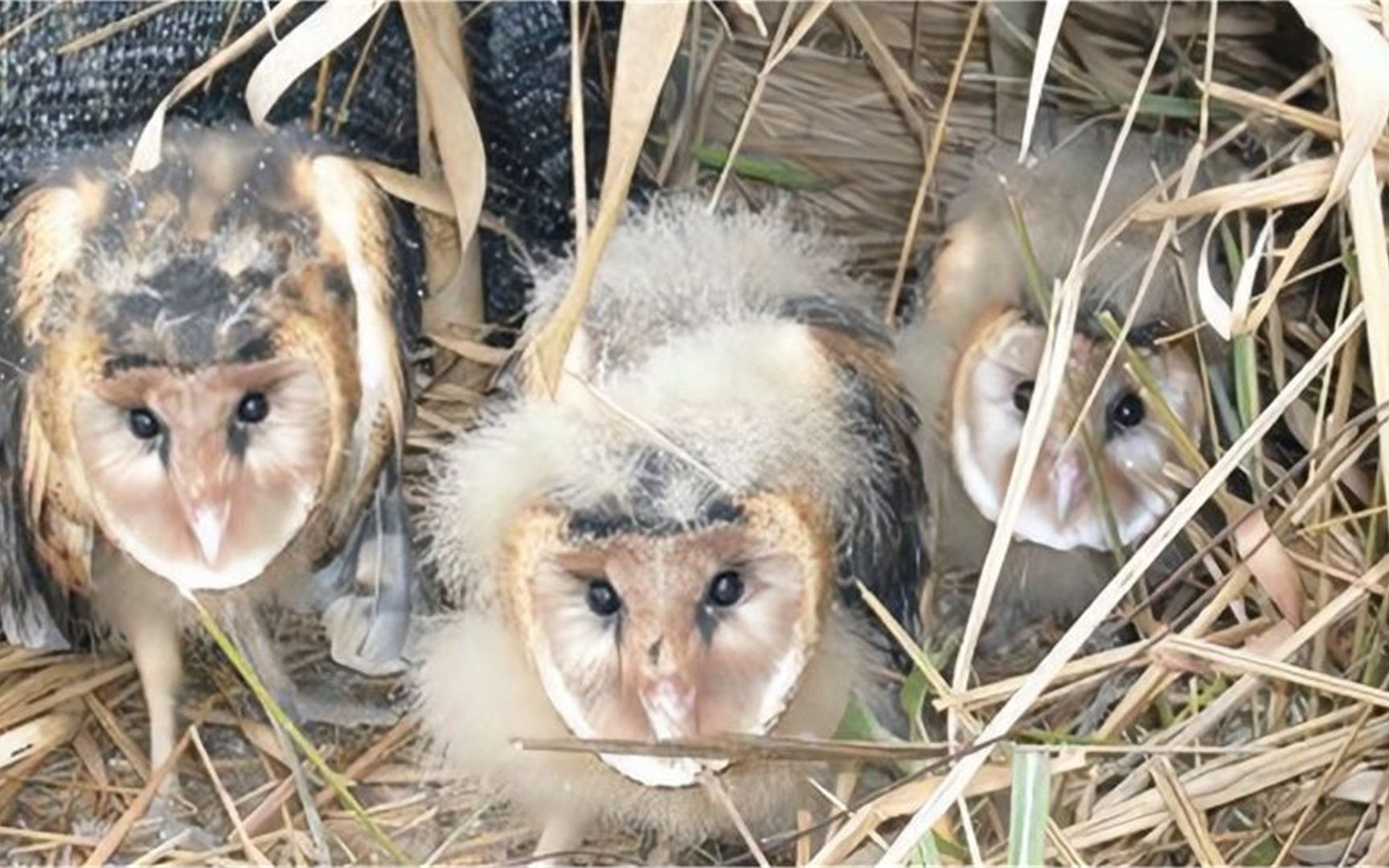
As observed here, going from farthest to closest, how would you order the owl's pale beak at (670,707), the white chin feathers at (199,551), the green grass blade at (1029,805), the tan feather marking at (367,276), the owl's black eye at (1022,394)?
the owl's black eye at (1022,394) → the tan feather marking at (367,276) → the white chin feathers at (199,551) → the owl's pale beak at (670,707) → the green grass blade at (1029,805)

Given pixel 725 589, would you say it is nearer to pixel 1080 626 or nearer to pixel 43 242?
pixel 1080 626

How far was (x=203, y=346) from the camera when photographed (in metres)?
1.92

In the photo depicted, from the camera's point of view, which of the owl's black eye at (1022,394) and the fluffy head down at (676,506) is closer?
the fluffy head down at (676,506)

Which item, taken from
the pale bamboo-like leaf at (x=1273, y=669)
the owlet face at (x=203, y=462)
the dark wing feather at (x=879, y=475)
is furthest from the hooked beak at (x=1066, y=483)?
the owlet face at (x=203, y=462)

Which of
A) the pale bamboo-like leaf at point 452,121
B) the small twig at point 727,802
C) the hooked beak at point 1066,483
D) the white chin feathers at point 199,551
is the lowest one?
the small twig at point 727,802

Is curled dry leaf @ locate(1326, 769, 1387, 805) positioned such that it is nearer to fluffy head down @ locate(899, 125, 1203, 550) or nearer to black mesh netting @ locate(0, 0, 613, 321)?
fluffy head down @ locate(899, 125, 1203, 550)

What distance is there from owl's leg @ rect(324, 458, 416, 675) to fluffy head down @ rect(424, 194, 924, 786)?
45 mm

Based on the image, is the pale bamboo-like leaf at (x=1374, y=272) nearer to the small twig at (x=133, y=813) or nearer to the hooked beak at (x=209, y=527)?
the hooked beak at (x=209, y=527)

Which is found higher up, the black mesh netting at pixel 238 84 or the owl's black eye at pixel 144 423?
the black mesh netting at pixel 238 84

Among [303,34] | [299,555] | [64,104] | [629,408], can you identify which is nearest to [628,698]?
[629,408]

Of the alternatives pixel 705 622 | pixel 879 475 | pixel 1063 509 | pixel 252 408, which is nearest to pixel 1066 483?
pixel 1063 509

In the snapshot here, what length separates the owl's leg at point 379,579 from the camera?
2.10m

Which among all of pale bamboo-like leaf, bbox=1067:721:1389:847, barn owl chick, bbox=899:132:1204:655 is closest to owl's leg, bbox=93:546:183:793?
barn owl chick, bbox=899:132:1204:655

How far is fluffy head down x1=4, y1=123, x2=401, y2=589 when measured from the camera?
1921mm
